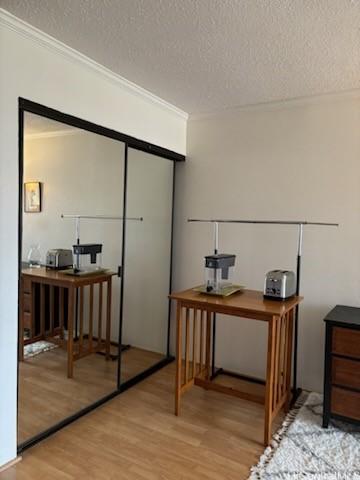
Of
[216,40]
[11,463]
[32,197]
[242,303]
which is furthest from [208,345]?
[216,40]

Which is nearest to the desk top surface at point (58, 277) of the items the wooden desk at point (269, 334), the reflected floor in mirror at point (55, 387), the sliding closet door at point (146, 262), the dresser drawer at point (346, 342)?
the sliding closet door at point (146, 262)

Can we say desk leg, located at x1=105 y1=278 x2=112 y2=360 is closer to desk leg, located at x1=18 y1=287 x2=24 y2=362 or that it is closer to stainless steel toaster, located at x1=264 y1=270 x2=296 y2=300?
desk leg, located at x1=18 y1=287 x2=24 y2=362

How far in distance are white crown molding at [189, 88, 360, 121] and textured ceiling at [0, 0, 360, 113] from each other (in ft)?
0.22

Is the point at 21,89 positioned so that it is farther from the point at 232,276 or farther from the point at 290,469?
the point at 290,469

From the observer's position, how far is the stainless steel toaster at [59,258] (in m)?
2.35

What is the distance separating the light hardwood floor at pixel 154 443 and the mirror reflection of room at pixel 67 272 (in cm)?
19

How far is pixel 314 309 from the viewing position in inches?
118

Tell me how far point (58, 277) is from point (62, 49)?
56.5 inches

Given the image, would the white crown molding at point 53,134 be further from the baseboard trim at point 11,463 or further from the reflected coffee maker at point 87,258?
the baseboard trim at point 11,463

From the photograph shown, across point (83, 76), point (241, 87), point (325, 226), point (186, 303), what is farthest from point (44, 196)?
point (325, 226)

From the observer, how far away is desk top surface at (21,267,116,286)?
222cm

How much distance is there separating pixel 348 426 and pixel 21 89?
2.97 metres

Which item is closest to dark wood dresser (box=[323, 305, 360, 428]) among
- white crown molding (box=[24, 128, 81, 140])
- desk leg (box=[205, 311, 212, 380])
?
desk leg (box=[205, 311, 212, 380])

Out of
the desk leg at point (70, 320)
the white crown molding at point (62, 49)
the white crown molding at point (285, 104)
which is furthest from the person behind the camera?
the white crown molding at point (285, 104)
